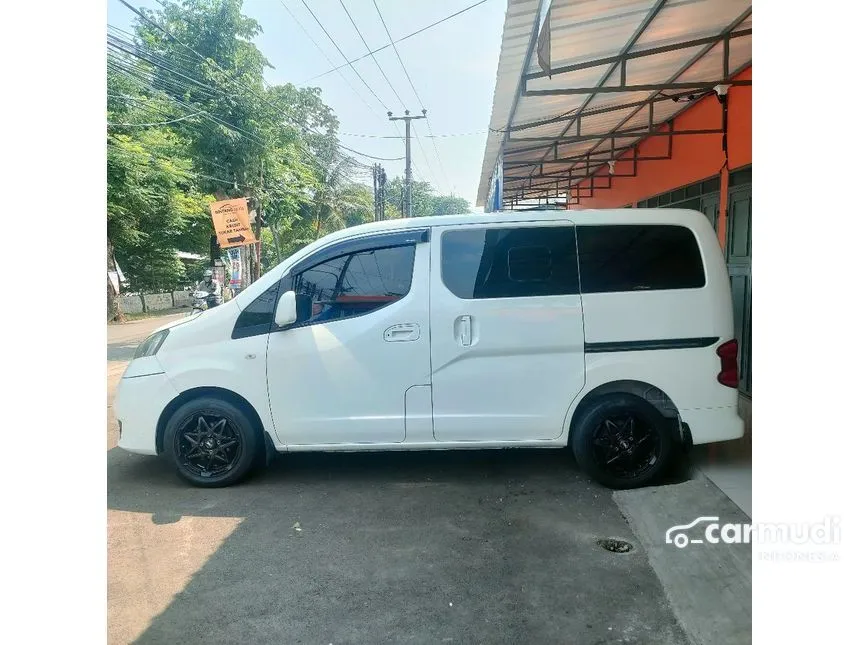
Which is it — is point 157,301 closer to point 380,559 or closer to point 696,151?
point 696,151

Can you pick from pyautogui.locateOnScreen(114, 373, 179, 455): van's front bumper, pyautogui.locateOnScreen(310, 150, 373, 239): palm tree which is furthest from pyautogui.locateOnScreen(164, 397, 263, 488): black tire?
pyautogui.locateOnScreen(310, 150, 373, 239): palm tree

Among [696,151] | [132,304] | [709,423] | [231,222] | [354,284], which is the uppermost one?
[696,151]

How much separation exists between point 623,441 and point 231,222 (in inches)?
353

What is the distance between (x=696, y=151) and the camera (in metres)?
7.48

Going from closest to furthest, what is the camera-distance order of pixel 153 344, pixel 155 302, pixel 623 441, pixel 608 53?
pixel 623 441 < pixel 153 344 < pixel 608 53 < pixel 155 302

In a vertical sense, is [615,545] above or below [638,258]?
below

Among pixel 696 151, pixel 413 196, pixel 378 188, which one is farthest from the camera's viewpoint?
pixel 413 196

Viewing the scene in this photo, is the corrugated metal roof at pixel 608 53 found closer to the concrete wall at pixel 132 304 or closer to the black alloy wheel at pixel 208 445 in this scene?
the black alloy wheel at pixel 208 445

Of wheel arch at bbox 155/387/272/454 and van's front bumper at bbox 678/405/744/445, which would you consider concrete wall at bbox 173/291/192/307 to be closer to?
wheel arch at bbox 155/387/272/454

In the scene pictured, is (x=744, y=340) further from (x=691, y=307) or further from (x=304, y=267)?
(x=304, y=267)

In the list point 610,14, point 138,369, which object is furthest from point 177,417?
point 610,14

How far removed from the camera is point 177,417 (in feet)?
13.3

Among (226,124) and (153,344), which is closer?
(153,344)

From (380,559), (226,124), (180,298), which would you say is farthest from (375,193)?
(380,559)
